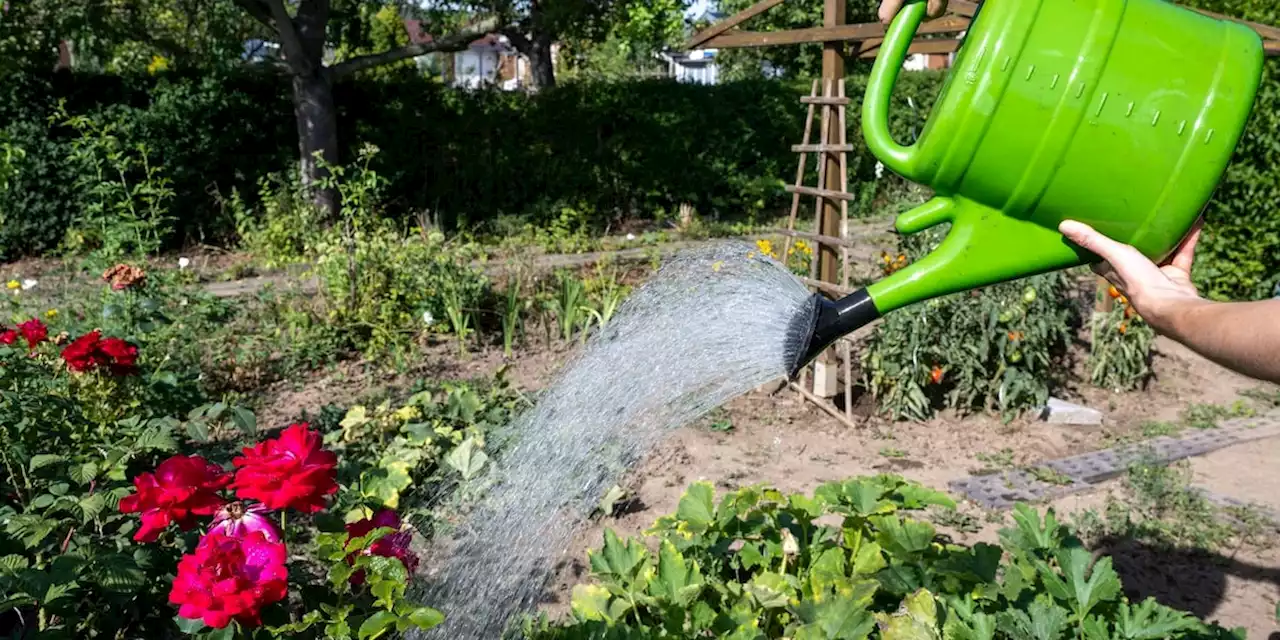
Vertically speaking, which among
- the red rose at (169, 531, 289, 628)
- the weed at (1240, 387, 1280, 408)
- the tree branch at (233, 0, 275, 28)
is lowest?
the weed at (1240, 387, 1280, 408)

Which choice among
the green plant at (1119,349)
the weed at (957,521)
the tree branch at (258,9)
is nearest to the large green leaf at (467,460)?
the weed at (957,521)

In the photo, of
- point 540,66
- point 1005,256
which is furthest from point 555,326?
point 540,66

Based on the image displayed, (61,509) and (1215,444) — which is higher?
(61,509)

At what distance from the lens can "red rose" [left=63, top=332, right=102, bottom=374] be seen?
2.54 meters

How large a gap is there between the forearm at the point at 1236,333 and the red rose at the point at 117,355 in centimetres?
246

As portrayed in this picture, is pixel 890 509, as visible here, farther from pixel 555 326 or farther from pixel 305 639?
pixel 555 326

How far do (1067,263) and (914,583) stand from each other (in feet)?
2.74

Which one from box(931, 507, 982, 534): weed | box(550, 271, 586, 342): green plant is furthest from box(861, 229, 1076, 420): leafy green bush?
box(550, 271, 586, 342): green plant

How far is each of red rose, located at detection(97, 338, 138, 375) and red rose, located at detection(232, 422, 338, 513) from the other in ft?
3.84

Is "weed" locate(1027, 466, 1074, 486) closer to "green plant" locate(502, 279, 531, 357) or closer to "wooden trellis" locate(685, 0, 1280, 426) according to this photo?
"wooden trellis" locate(685, 0, 1280, 426)

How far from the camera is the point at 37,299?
570 centimetres

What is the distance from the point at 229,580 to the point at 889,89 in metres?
1.18

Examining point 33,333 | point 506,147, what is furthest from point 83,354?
point 506,147

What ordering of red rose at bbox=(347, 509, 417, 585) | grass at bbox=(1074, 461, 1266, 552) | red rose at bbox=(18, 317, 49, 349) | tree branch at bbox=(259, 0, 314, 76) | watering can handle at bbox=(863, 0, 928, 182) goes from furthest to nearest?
1. tree branch at bbox=(259, 0, 314, 76)
2. grass at bbox=(1074, 461, 1266, 552)
3. red rose at bbox=(18, 317, 49, 349)
4. red rose at bbox=(347, 509, 417, 585)
5. watering can handle at bbox=(863, 0, 928, 182)
